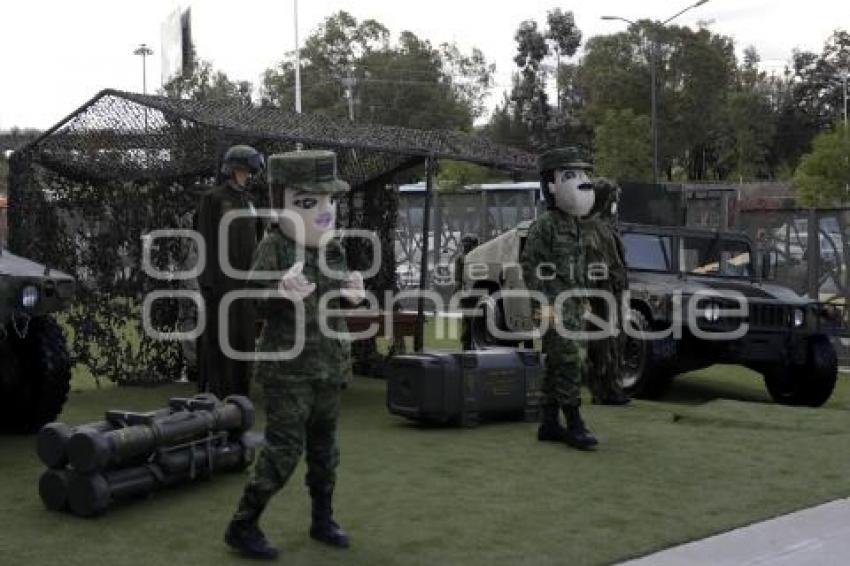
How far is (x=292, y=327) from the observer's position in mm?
4648

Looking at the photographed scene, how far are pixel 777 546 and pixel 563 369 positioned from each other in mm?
2147

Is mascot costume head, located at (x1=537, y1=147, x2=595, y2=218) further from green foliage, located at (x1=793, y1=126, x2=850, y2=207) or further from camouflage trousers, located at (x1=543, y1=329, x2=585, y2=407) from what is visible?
green foliage, located at (x1=793, y1=126, x2=850, y2=207)

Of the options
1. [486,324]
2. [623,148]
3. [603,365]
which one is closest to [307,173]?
[603,365]

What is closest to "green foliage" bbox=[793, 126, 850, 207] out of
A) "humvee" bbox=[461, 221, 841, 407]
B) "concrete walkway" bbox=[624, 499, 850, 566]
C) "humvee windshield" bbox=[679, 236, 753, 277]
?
"humvee windshield" bbox=[679, 236, 753, 277]

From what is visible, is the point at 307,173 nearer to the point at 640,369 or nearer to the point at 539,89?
the point at 640,369

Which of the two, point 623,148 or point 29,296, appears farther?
point 623,148

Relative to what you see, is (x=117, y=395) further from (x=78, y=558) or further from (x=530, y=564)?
(x=530, y=564)

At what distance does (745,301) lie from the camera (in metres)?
9.48

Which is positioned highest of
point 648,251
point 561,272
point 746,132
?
point 746,132

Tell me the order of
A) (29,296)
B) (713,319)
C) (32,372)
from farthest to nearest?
(713,319), (32,372), (29,296)

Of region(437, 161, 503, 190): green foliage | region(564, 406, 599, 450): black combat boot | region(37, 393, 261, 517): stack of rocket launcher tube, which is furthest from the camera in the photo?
region(437, 161, 503, 190): green foliage

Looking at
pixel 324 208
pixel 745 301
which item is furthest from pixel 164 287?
pixel 324 208

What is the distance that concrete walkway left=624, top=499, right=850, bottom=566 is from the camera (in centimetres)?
486

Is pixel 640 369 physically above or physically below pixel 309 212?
below
